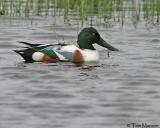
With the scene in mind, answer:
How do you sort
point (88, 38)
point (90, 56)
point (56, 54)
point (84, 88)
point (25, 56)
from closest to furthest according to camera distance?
point (84, 88) < point (25, 56) < point (56, 54) < point (90, 56) < point (88, 38)

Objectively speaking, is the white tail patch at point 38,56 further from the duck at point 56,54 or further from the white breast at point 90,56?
the white breast at point 90,56

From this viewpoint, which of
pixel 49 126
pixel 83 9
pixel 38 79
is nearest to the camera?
pixel 49 126

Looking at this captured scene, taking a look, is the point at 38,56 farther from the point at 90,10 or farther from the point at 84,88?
the point at 90,10

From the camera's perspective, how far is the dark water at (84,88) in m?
8.84

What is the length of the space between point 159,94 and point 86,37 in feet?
11.1

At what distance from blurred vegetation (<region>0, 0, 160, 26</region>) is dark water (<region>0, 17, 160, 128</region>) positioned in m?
1.21

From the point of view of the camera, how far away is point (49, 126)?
8.48 m

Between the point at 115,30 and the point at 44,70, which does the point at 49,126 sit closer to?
the point at 44,70

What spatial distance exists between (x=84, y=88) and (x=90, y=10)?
6849mm

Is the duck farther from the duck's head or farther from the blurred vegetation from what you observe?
the blurred vegetation

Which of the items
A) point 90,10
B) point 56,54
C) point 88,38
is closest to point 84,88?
point 56,54

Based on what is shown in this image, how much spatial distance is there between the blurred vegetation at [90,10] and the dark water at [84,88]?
121 centimetres

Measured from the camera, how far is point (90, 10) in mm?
17359

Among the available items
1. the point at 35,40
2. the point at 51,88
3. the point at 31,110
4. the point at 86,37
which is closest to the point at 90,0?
the point at 35,40
